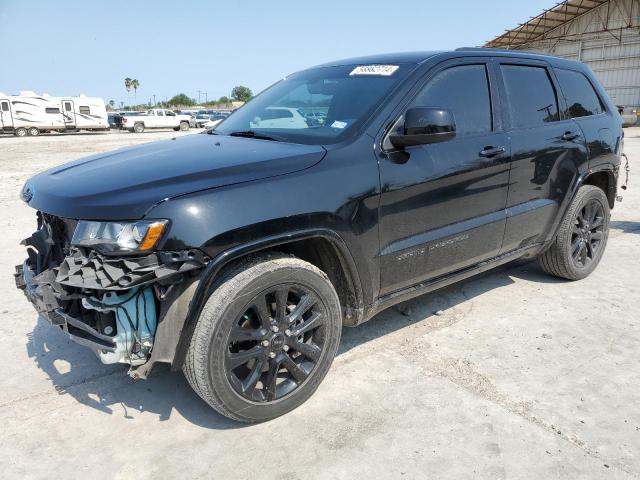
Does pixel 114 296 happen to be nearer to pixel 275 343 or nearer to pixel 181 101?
pixel 275 343

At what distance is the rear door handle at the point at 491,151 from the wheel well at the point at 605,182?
1.60 m

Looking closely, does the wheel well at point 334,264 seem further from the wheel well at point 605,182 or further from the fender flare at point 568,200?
the wheel well at point 605,182

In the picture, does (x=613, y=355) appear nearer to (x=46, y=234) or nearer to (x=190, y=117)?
(x=46, y=234)

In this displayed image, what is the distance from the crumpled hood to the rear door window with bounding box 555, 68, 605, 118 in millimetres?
2643

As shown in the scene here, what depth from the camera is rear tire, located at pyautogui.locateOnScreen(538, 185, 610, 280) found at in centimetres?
445

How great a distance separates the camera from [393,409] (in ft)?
9.32

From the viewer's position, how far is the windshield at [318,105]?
3.09 metres

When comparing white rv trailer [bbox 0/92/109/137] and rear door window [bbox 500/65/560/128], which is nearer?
rear door window [bbox 500/65/560/128]

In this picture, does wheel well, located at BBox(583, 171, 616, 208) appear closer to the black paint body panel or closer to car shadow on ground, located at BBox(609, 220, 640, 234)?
the black paint body panel

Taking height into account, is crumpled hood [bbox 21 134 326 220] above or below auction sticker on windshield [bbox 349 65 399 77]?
below

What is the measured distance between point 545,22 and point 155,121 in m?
28.0

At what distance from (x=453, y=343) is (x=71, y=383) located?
7.96 ft

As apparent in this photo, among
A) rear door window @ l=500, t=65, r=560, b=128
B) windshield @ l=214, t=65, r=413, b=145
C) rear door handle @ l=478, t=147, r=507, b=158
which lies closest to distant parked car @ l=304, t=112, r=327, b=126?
windshield @ l=214, t=65, r=413, b=145

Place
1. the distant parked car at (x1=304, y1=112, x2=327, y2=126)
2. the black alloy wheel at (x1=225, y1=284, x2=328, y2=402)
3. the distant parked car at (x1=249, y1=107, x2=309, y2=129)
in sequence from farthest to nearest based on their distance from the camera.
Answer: the distant parked car at (x1=249, y1=107, x2=309, y2=129) < the distant parked car at (x1=304, y1=112, x2=327, y2=126) < the black alloy wheel at (x1=225, y1=284, x2=328, y2=402)
